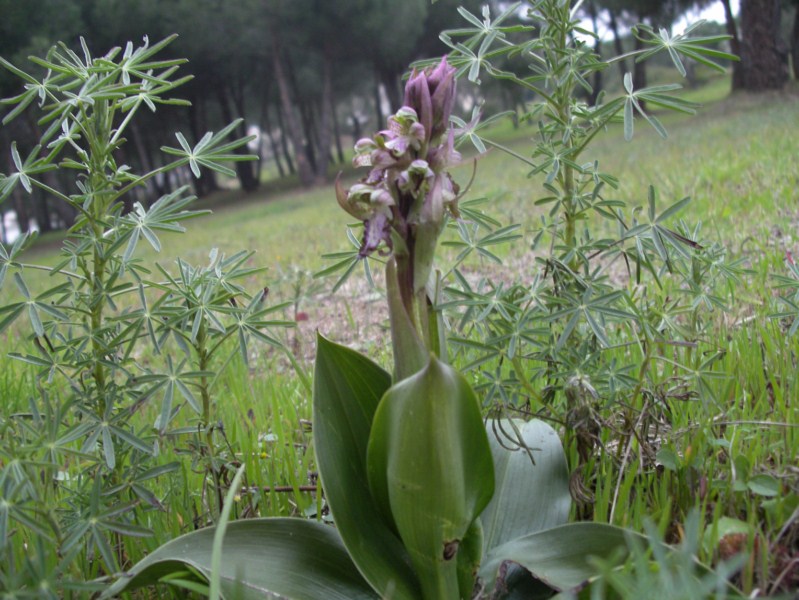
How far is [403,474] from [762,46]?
1863cm

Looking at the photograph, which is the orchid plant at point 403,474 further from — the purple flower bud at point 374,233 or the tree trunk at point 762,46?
the tree trunk at point 762,46

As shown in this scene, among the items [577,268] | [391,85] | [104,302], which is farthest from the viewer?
[391,85]

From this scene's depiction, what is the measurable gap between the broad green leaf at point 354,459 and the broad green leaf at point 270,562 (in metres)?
0.05

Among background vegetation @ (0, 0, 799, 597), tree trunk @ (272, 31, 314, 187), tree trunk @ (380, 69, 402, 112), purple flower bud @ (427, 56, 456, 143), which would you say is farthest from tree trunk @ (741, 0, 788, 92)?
purple flower bud @ (427, 56, 456, 143)

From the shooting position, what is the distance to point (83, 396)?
1.17 meters

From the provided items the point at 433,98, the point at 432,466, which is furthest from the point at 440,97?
the point at 432,466

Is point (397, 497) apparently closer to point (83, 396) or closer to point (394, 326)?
point (394, 326)

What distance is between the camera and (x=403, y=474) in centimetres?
91

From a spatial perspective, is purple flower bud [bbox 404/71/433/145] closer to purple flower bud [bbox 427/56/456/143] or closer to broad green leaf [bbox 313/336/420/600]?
purple flower bud [bbox 427/56/456/143]

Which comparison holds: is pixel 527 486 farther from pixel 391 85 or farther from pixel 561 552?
pixel 391 85

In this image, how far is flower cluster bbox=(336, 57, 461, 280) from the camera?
935 millimetres

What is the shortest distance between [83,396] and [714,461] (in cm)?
114

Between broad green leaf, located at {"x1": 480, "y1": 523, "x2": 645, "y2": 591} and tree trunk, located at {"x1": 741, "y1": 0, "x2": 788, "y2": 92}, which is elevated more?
tree trunk, located at {"x1": 741, "y1": 0, "x2": 788, "y2": 92}

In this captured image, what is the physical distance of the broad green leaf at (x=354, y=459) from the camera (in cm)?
102
